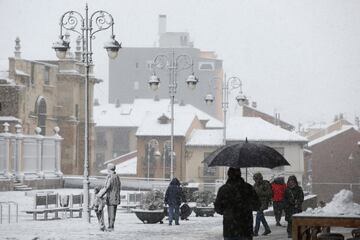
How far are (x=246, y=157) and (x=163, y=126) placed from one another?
222 ft

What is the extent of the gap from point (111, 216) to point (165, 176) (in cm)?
6255

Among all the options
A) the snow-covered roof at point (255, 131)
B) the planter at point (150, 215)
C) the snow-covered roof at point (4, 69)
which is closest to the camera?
the planter at point (150, 215)

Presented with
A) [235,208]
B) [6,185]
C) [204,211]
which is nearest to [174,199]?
[204,211]

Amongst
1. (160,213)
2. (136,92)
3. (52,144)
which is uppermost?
(136,92)

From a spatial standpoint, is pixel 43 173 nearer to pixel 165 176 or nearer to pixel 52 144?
pixel 52 144

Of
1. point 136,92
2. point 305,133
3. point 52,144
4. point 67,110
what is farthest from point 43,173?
point 136,92

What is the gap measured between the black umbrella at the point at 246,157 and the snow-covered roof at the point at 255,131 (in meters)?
57.1

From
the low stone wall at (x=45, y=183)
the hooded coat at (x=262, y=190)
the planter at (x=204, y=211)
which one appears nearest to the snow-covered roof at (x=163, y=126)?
the low stone wall at (x=45, y=183)

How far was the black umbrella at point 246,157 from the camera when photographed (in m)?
16.8

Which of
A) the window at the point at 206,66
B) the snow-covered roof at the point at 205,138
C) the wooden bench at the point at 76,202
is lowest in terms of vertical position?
the wooden bench at the point at 76,202

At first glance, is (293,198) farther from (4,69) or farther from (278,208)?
(4,69)

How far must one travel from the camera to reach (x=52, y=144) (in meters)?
54.8

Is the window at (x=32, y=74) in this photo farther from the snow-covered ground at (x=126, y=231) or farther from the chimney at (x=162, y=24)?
the chimney at (x=162, y=24)

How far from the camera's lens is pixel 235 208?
1180 centimetres
